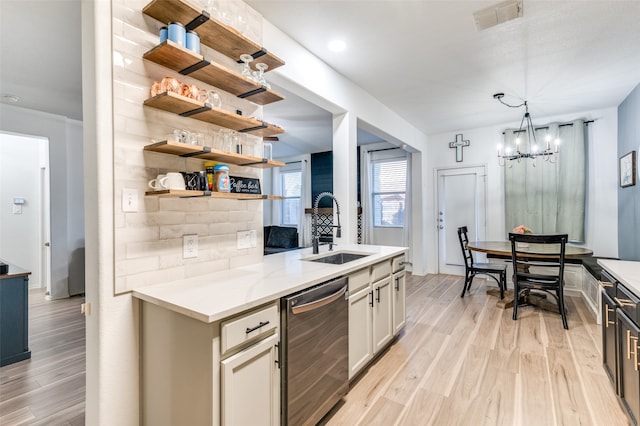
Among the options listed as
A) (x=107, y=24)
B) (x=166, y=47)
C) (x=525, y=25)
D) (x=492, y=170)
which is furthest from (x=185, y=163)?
(x=492, y=170)

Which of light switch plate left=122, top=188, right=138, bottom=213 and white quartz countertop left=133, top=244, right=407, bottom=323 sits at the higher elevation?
light switch plate left=122, top=188, right=138, bottom=213

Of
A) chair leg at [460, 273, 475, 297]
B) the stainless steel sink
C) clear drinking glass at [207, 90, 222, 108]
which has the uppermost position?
clear drinking glass at [207, 90, 222, 108]

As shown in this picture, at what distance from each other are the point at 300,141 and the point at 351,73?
3.01m

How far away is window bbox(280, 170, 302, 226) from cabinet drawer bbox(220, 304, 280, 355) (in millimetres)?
5659

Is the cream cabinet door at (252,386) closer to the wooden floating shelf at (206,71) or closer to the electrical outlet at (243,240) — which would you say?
the electrical outlet at (243,240)

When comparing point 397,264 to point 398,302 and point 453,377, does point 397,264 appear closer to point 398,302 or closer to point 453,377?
point 398,302

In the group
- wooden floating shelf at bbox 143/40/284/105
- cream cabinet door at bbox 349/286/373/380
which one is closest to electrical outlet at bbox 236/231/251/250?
cream cabinet door at bbox 349/286/373/380

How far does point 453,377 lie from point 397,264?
0.97 m

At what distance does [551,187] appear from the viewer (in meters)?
4.55

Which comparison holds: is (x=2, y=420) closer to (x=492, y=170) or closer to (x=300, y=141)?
(x=300, y=141)

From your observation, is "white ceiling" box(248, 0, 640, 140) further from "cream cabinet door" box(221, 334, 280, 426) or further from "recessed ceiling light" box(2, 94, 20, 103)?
"recessed ceiling light" box(2, 94, 20, 103)

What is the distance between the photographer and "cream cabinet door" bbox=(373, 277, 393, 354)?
237 centimetres

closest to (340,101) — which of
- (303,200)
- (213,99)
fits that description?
(213,99)

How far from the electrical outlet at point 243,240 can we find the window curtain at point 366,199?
14.1 ft
